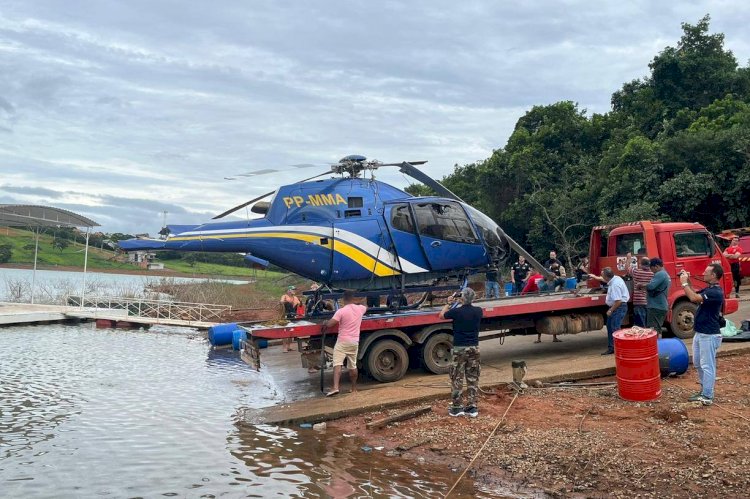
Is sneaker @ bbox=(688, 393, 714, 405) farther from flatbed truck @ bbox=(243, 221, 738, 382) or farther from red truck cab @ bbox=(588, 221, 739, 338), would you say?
red truck cab @ bbox=(588, 221, 739, 338)

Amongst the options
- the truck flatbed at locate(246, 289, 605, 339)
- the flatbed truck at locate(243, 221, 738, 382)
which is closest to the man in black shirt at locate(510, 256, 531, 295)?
the flatbed truck at locate(243, 221, 738, 382)

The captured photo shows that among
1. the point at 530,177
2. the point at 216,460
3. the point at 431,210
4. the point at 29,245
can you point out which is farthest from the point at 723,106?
the point at 29,245

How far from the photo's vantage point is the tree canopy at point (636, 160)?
23.9 metres

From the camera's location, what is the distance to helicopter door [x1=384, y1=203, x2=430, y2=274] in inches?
482

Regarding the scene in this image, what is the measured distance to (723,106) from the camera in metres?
29.2

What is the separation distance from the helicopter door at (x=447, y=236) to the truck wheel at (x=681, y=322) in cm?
384

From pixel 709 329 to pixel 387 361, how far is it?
201 inches

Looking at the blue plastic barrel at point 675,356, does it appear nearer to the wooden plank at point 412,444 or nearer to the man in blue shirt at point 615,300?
the man in blue shirt at point 615,300

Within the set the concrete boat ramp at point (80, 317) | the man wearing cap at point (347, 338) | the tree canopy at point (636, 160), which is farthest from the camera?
the tree canopy at point (636, 160)

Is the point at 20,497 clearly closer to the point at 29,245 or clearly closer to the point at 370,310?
the point at 370,310

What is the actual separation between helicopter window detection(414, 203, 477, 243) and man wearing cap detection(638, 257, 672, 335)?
3.60 m

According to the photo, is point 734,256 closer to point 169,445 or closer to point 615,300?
point 615,300

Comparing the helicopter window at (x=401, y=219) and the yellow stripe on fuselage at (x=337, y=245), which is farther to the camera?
the helicopter window at (x=401, y=219)

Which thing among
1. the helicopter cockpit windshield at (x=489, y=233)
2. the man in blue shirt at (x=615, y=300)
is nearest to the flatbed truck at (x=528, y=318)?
the man in blue shirt at (x=615, y=300)
